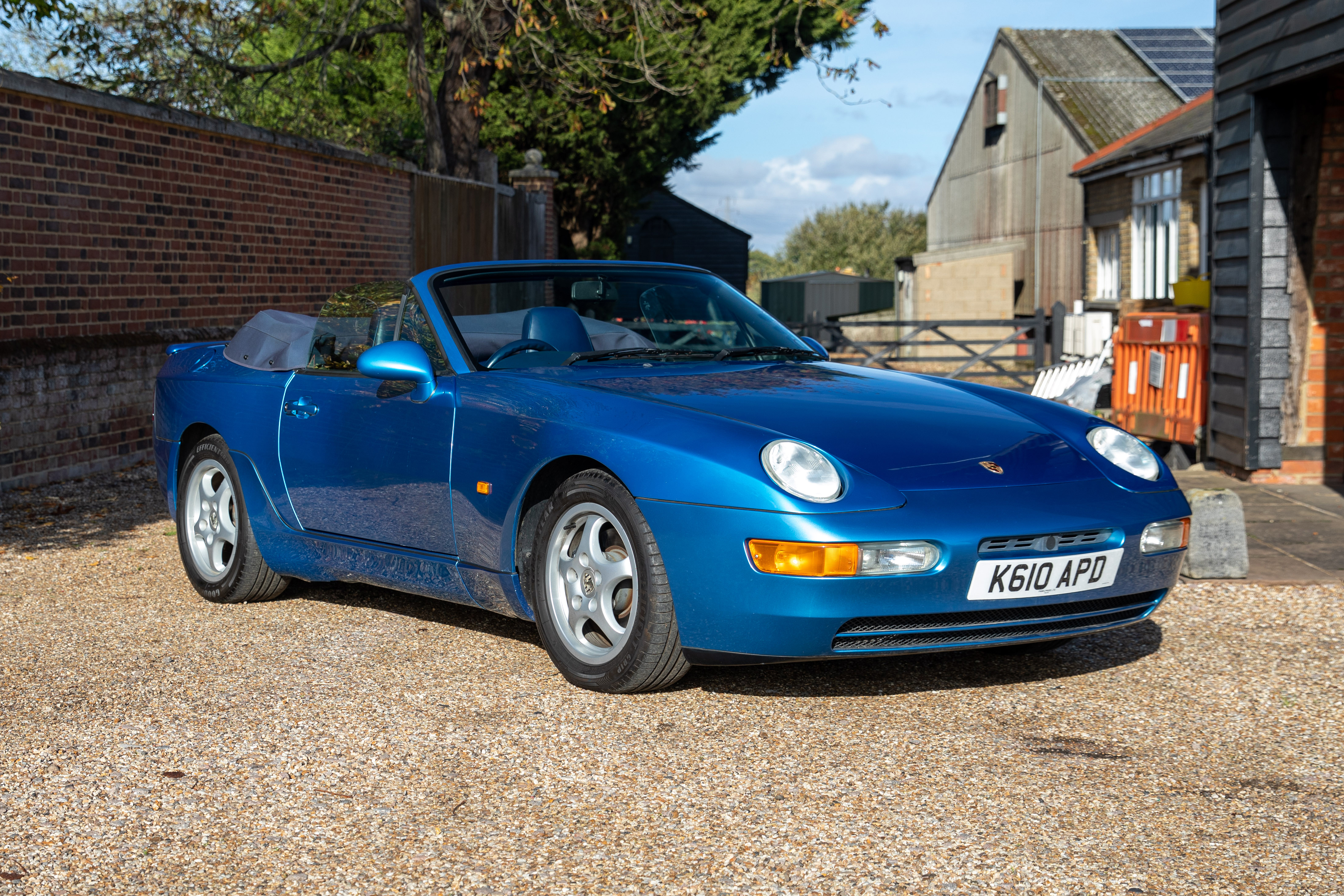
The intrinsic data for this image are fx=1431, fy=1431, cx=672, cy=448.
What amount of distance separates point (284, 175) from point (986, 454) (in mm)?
9572

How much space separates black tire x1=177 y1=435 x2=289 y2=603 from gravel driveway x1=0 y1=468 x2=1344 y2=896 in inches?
8.2

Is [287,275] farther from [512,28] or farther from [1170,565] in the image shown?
[1170,565]

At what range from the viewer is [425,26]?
24562mm

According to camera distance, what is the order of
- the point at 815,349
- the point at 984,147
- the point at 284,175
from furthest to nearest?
the point at 984,147 → the point at 284,175 → the point at 815,349

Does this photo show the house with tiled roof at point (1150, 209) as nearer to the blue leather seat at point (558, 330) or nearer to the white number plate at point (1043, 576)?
the blue leather seat at point (558, 330)

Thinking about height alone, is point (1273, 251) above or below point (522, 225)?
below

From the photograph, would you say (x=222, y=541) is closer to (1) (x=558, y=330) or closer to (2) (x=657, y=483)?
(1) (x=558, y=330)

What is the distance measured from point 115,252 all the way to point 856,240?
292ft

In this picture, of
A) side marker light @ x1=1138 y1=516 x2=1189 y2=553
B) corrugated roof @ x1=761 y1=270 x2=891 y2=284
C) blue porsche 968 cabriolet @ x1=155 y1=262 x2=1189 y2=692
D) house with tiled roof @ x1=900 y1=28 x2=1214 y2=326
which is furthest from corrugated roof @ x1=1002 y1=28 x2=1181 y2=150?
side marker light @ x1=1138 y1=516 x2=1189 y2=553

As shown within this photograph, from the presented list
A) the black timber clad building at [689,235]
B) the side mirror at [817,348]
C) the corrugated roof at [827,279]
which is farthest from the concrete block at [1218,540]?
the black timber clad building at [689,235]

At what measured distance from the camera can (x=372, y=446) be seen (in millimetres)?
5004

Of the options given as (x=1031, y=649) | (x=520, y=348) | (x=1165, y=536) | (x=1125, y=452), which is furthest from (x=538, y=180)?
(x=1165, y=536)

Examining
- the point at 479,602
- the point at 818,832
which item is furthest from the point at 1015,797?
the point at 479,602

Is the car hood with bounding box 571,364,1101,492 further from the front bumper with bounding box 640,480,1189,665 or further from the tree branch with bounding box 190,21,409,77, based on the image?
the tree branch with bounding box 190,21,409,77
